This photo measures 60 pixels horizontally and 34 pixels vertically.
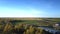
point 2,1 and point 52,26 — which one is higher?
point 2,1

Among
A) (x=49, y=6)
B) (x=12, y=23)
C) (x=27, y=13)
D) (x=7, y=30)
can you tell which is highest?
(x=49, y=6)

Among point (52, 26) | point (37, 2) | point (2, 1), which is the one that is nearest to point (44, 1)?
point (37, 2)

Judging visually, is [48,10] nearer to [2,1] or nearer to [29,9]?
[29,9]

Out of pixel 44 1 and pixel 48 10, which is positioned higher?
pixel 44 1

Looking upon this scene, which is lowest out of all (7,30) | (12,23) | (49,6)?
(7,30)

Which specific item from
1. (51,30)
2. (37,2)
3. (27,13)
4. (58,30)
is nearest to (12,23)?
(27,13)

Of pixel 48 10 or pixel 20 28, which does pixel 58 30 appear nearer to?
pixel 48 10
